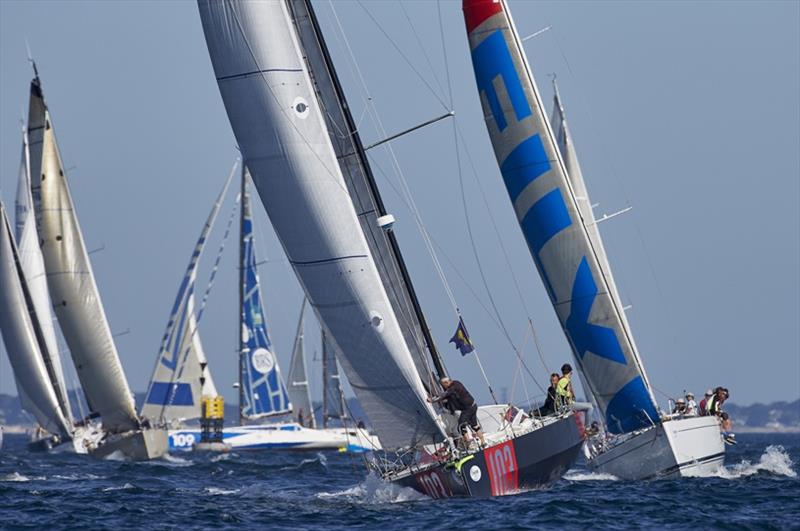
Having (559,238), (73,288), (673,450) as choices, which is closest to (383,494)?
(673,450)

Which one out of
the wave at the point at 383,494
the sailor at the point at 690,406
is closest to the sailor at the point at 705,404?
the sailor at the point at 690,406

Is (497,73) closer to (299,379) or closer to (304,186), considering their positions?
(304,186)

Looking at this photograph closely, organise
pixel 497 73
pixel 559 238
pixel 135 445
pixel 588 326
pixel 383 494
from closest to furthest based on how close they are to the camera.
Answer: pixel 383 494 < pixel 588 326 < pixel 559 238 < pixel 497 73 < pixel 135 445

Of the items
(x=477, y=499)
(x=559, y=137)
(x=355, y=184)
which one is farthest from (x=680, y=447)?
(x=559, y=137)

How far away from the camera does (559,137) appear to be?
117ft

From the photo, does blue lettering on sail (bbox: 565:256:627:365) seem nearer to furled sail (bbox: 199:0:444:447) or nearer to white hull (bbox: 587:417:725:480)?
white hull (bbox: 587:417:725:480)

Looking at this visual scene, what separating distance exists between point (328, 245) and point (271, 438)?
3049 cm

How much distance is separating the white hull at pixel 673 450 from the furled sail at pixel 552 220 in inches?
33.0

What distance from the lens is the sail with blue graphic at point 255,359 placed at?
52.2 m

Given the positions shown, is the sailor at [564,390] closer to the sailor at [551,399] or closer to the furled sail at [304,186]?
the sailor at [551,399]

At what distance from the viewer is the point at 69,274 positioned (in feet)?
129

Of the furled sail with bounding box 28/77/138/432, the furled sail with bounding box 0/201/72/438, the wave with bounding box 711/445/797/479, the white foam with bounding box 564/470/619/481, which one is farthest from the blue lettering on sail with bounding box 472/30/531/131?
the furled sail with bounding box 0/201/72/438

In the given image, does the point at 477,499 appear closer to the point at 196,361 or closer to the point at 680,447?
the point at 680,447

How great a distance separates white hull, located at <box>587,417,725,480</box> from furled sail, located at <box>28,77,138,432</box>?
1886 cm
